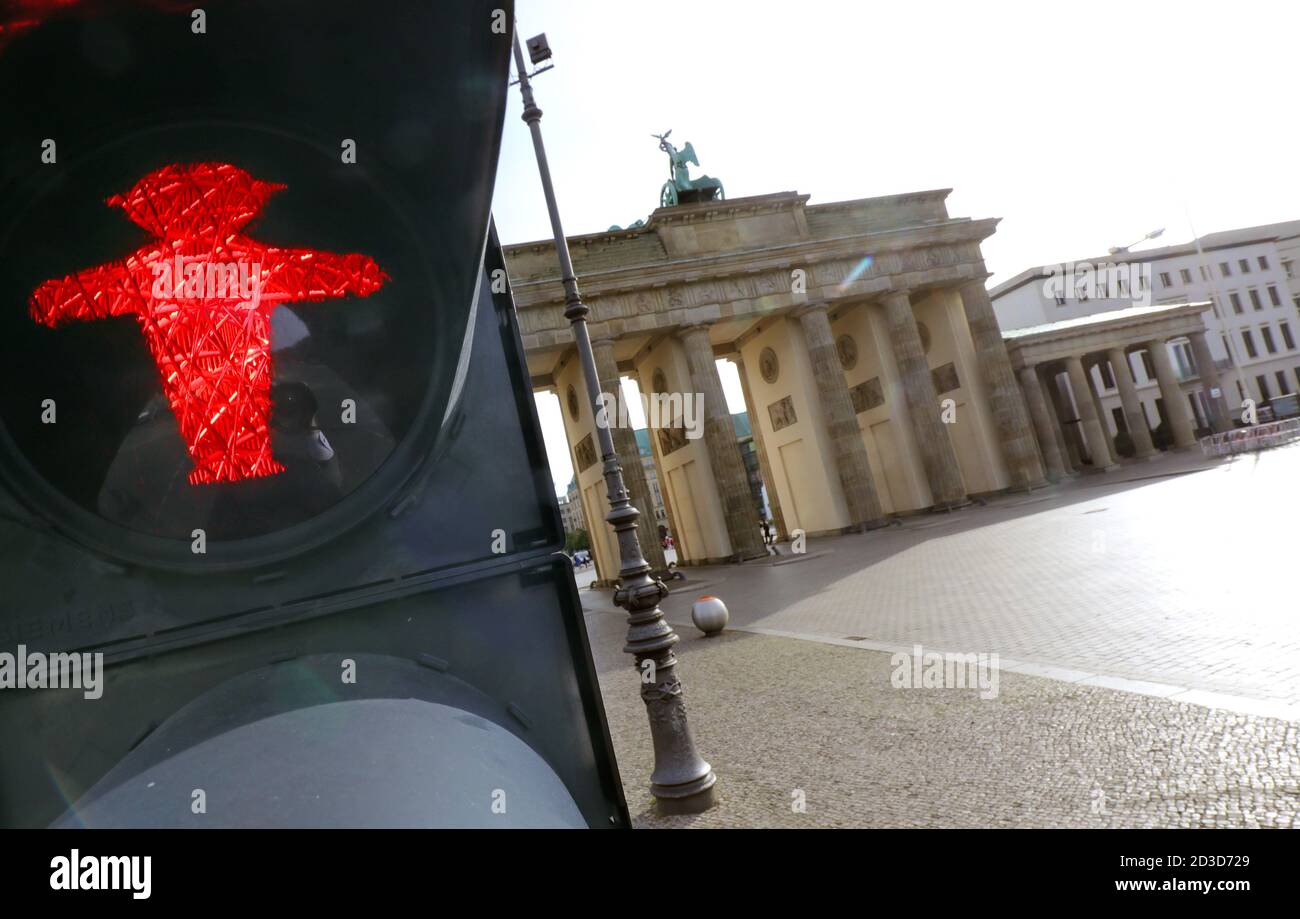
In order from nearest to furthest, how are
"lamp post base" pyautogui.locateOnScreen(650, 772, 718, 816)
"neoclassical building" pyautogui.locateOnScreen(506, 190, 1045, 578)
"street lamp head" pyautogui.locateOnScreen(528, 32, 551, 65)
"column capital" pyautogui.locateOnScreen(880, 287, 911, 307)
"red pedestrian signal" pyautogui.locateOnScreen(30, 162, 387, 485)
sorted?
"red pedestrian signal" pyautogui.locateOnScreen(30, 162, 387, 485) → "lamp post base" pyautogui.locateOnScreen(650, 772, 718, 816) → "street lamp head" pyautogui.locateOnScreen(528, 32, 551, 65) → "neoclassical building" pyautogui.locateOnScreen(506, 190, 1045, 578) → "column capital" pyautogui.locateOnScreen(880, 287, 911, 307)

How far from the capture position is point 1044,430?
40.2 metres

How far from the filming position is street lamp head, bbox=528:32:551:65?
719cm

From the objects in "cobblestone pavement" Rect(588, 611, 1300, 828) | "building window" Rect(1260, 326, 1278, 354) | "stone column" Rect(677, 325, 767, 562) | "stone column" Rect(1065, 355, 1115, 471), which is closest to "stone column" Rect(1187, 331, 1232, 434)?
"stone column" Rect(1065, 355, 1115, 471)

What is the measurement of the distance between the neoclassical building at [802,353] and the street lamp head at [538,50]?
967 inches

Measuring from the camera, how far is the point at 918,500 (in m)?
37.9

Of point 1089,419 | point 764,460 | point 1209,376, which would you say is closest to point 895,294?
point 764,460

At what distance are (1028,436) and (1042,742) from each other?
3482 cm

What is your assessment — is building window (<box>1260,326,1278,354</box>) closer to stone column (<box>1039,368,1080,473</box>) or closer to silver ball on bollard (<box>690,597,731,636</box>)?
stone column (<box>1039,368,1080,473</box>)

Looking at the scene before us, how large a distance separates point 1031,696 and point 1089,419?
131 feet

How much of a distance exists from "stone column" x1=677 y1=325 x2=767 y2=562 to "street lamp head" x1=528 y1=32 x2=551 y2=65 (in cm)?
2724

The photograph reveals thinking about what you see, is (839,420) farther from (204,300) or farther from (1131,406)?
(204,300)

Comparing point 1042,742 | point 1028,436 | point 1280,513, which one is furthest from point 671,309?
point 1042,742
